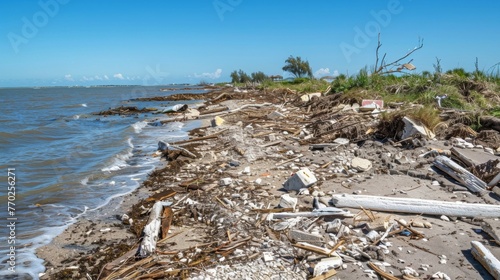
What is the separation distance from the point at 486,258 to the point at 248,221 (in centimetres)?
244

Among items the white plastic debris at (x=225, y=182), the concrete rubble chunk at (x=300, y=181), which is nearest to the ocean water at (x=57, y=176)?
the white plastic debris at (x=225, y=182)

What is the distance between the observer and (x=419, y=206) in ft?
13.6

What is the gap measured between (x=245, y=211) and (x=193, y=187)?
58.5 inches

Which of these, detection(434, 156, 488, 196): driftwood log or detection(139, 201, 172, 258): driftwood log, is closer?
detection(139, 201, 172, 258): driftwood log

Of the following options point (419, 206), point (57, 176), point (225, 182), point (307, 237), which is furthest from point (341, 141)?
point (57, 176)

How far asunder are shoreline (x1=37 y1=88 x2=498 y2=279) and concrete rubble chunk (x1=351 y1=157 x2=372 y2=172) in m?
0.10

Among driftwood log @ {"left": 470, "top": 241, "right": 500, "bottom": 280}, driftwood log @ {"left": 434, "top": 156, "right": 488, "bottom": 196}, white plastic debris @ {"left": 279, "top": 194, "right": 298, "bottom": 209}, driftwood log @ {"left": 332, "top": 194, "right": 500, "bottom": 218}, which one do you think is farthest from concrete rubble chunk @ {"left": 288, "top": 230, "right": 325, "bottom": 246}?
driftwood log @ {"left": 434, "top": 156, "right": 488, "bottom": 196}

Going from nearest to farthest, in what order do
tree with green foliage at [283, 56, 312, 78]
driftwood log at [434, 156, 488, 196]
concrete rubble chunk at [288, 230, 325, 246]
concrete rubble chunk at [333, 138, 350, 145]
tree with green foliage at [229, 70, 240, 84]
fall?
concrete rubble chunk at [288, 230, 325, 246], driftwood log at [434, 156, 488, 196], concrete rubble chunk at [333, 138, 350, 145], tree with green foliage at [283, 56, 312, 78], tree with green foliage at [229, 70, 240, 84]

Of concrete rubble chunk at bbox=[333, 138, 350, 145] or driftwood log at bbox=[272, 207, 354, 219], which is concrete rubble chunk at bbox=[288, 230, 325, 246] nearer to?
driftwood log at bbox=[272, 207, 354, 219]

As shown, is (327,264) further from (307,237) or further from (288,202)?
(288,202)

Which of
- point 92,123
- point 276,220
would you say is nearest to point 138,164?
point 276,220

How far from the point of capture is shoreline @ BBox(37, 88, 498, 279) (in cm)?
326

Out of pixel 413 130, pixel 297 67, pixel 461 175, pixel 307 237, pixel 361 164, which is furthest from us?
pixel 297 67

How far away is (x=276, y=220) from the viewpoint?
414 cm
